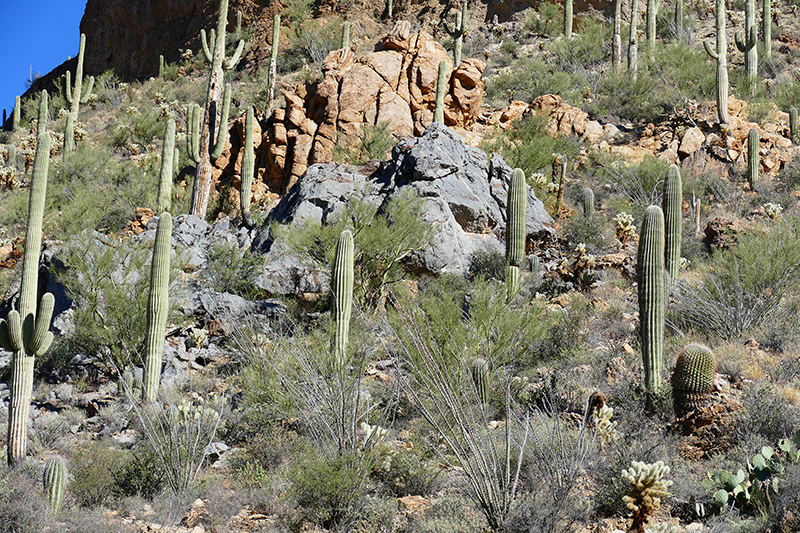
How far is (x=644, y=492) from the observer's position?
5379 mm

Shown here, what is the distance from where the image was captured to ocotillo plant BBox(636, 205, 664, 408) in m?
7.92

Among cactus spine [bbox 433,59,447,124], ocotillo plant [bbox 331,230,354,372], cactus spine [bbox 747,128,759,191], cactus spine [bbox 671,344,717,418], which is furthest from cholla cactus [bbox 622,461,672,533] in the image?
cactus spine [bbox 433,59,447,124]

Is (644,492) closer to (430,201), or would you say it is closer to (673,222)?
(673,222)

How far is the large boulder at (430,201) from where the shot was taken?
14602mm

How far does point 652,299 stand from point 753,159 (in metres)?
12.0

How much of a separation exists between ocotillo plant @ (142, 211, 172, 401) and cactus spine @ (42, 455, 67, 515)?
2639mm

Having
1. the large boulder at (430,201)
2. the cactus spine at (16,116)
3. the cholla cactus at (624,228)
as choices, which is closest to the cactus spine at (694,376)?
the large boulder at (430,201)

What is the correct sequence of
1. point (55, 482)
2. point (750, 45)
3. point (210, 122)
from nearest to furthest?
point (55, 482) < point (210, 122) < point (750, 45)

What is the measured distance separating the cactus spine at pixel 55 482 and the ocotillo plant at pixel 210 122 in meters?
12.0

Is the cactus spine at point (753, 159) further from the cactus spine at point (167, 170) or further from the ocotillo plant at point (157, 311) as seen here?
the cactus spine at point (167, 170)

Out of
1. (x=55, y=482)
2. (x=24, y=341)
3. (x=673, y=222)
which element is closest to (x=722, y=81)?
(x=673, y=222)

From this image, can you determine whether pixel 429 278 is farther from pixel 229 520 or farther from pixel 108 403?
pixel 229 520

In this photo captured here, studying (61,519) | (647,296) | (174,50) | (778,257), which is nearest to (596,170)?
(778,257)

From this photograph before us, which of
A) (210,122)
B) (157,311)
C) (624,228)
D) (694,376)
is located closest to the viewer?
(694,376)
